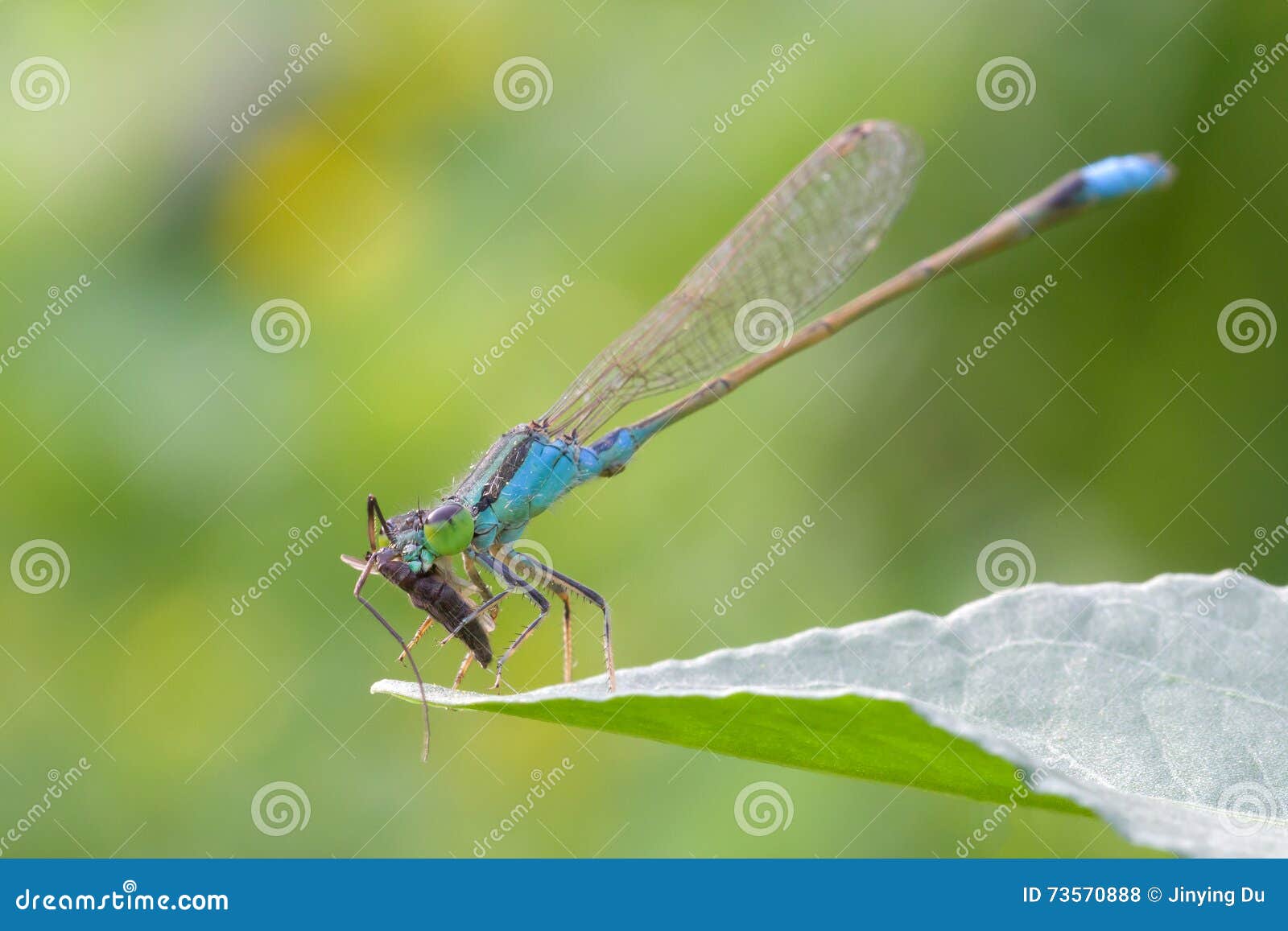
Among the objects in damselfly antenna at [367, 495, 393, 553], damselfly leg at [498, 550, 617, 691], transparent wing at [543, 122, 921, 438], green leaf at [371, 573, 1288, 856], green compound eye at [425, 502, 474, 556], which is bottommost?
damselfly antenna at [367, 495, 393, 553]

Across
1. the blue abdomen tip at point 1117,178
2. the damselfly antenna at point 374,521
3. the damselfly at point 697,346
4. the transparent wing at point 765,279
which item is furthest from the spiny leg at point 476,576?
the blue abdomen tip at point 1117,178

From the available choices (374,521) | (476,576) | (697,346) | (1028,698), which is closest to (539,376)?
(697,346)

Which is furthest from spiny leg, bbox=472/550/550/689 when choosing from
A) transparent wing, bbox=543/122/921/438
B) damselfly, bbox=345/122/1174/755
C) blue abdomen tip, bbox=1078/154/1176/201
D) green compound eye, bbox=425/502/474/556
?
blue abdomen tip, bbox=1078/154/1176/201

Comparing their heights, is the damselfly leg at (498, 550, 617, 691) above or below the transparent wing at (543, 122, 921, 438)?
below

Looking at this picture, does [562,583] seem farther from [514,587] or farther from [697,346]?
[697,346]

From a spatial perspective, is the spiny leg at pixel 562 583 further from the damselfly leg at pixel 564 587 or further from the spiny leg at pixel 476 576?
the spiny leg at pixel 476 576

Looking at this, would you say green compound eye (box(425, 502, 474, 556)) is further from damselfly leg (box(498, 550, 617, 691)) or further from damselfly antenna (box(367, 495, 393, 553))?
damselfly leg (box(498, 550, 617, 691))
